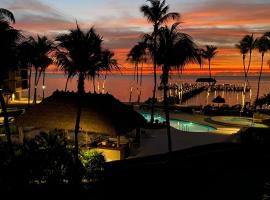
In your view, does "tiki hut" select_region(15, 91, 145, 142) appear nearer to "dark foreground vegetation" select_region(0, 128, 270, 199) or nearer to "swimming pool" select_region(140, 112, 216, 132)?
"dark foreground vegetation" select_region(0, 128, 270, 199)

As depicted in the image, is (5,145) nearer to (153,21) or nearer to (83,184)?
(83,184)

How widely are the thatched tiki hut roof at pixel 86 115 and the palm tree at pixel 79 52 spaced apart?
5.05 meters

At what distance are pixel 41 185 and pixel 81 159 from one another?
335cm

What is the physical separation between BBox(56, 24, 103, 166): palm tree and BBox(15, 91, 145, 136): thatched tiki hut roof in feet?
16.6

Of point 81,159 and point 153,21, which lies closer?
point 81,159

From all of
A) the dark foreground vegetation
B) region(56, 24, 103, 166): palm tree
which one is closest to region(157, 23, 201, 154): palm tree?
region(56, 24, 103, 166): palm tree

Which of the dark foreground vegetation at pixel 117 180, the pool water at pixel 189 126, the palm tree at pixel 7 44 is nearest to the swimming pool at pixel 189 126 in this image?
→ the pool water at pixel 189 126

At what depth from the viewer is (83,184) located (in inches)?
559

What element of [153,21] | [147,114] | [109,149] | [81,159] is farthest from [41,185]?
[147,114]

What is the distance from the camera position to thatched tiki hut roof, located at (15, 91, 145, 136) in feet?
66.4

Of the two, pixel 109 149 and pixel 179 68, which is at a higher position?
pixel 179 68

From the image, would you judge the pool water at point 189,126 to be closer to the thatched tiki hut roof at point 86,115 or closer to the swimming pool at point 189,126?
the swimming pool at point 189,126

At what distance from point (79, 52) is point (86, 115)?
6.61m

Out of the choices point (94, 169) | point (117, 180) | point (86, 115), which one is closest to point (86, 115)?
point (86, 115)
